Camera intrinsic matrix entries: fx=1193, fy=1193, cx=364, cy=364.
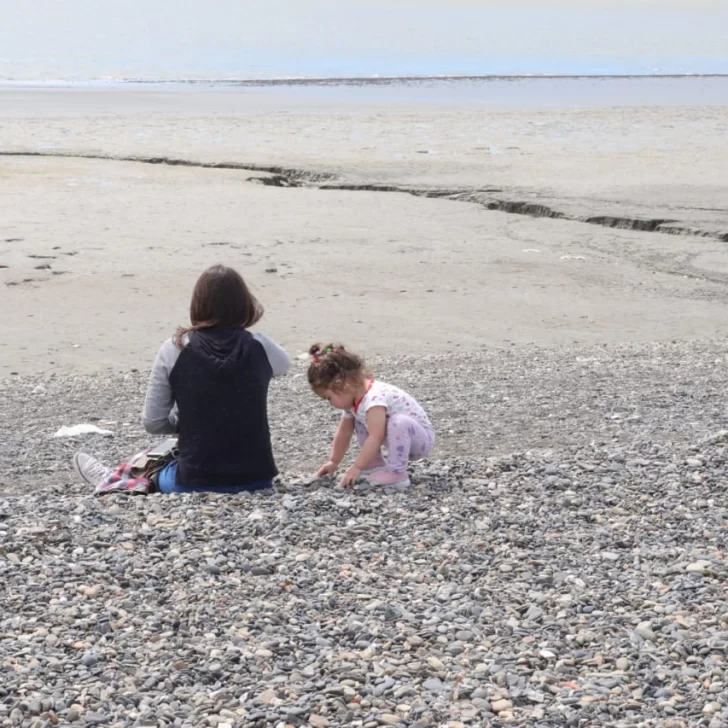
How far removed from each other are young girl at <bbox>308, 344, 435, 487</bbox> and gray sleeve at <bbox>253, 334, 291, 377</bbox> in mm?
135

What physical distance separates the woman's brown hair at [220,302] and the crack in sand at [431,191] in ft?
36.3

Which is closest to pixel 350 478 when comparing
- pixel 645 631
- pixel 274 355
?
pixel 274 355

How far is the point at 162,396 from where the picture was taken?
18.7 feet

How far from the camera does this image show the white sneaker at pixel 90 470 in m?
6.15

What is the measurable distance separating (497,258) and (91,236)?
5112mm

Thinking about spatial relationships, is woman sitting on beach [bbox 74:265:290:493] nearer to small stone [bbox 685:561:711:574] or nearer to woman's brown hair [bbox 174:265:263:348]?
woman's brown hair [bbox 174:265:263:348]

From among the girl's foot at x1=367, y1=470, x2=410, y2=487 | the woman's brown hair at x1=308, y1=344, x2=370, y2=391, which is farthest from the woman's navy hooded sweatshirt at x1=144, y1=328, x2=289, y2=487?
the girl's foot at x1=367, y1=470, x2=410, y2=487

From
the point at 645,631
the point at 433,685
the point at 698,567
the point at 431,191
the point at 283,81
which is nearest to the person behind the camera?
the point at 433,685

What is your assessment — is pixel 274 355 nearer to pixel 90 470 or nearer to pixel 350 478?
pixel 350 478

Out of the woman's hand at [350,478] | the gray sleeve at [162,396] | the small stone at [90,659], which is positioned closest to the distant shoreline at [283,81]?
the gray sleeve at [162,396]

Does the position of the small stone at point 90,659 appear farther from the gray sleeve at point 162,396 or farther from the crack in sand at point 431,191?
the crack in sand at point 431,191

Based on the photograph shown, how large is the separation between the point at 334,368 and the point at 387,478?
61 cm

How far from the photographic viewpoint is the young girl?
18.7 ft

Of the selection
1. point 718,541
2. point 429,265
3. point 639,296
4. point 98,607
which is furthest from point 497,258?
point 98,607
